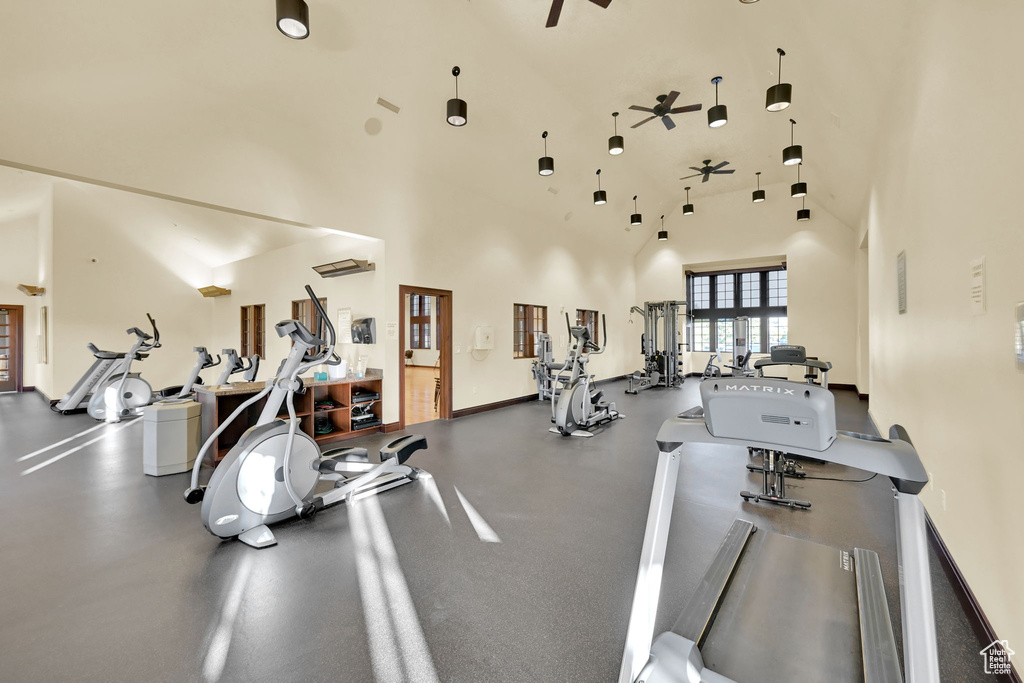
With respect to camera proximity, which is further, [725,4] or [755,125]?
[755,125]

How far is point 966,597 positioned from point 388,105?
6512 millimetres

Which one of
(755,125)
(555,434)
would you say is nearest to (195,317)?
(555,434)

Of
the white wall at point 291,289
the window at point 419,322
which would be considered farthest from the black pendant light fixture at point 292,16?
the window at point 419,322

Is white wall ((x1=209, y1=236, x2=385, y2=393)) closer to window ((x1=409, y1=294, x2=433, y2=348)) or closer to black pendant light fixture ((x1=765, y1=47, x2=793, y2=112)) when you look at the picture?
black pendant light fixture ((x1=765, y1=47, x2=793, y2=112))

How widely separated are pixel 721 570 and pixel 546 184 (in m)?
7.42

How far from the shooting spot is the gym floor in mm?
A: 1881

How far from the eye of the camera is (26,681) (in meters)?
1.78

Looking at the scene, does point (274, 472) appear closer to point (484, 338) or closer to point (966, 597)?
point (966, 597)

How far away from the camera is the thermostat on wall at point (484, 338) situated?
7609 mm

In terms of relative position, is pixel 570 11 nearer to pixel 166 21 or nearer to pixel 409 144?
pixel 409 144

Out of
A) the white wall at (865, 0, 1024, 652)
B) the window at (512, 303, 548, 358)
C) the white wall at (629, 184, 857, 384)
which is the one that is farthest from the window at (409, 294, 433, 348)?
the white wall at (865, 0, 1024, 652)

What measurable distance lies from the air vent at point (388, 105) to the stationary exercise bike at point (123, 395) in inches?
211

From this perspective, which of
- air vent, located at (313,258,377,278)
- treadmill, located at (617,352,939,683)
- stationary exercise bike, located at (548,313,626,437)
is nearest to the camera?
treadmill, located at (617,352,939,683)

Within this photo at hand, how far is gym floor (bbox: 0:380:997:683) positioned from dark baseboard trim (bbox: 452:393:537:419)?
271 cm
